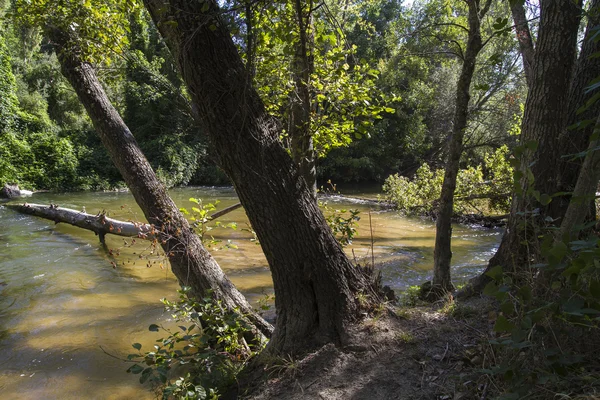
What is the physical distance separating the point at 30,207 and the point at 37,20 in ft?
29.9

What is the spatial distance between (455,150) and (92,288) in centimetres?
611

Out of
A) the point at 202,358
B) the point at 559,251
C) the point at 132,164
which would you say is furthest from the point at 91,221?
the point at 559,251

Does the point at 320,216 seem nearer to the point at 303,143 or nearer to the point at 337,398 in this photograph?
the point at 303,143

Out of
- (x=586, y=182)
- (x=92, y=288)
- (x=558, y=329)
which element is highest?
(x=586, y=182)

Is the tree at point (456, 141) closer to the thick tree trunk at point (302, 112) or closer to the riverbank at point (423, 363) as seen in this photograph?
the riverbank at point (423, 363)

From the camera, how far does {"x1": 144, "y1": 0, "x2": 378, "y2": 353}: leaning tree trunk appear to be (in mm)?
2615

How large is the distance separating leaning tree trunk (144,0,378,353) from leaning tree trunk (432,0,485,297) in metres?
1.54

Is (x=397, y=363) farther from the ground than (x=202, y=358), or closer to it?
farther from the ground

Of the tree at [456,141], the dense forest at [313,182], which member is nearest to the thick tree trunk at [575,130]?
the dense forest at [313,182]

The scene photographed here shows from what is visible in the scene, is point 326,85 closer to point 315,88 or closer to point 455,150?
point 315,88

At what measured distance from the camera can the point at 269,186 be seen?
2785 millimetres

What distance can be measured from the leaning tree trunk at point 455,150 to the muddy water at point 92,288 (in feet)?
2.74

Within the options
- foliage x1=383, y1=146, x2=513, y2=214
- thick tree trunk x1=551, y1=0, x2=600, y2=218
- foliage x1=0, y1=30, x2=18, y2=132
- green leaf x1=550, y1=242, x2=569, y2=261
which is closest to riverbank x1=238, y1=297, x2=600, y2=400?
green leaf x1=550, y1=242, x2=569, y2=261

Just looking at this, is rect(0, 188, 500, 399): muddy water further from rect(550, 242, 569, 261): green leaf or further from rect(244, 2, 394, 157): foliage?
rect(550, 242, 569, 261): green leaf
